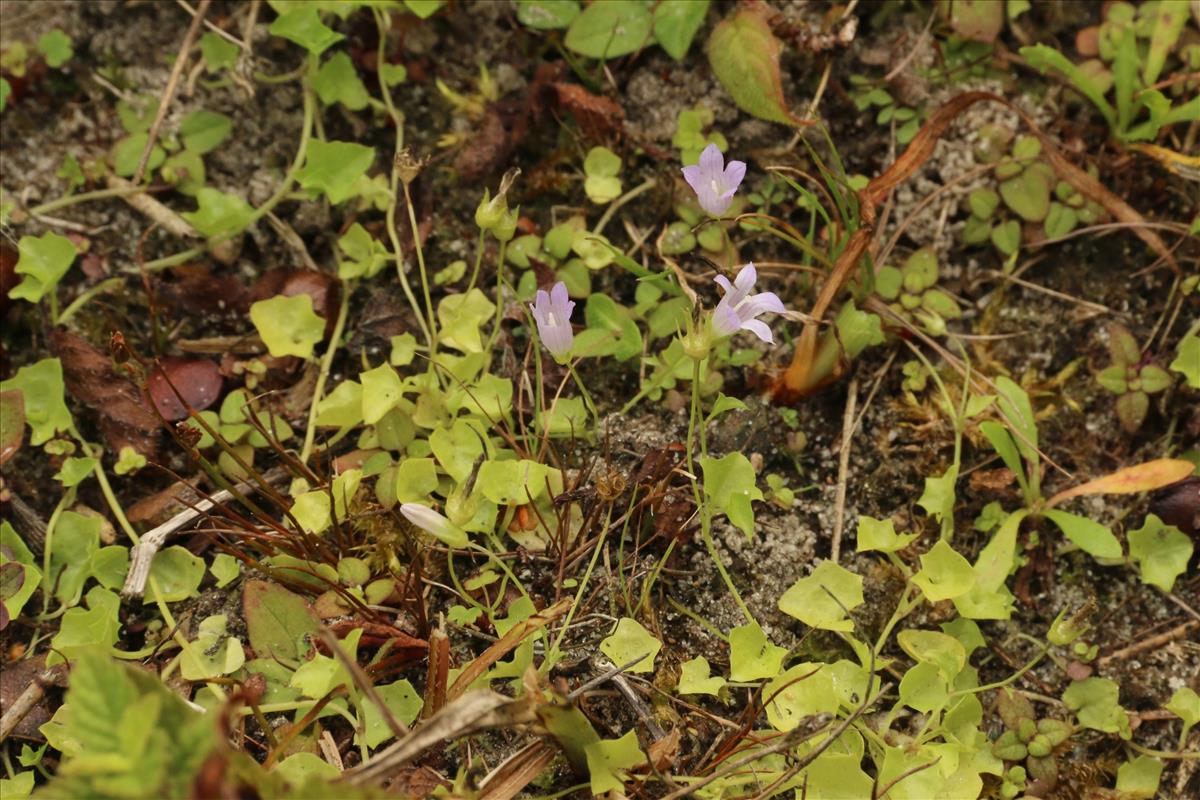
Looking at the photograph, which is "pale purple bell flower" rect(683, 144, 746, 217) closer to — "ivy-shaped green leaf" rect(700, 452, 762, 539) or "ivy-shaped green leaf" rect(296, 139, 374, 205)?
"ivy-shaped green leaf" rect(700, 452, 762, 539)

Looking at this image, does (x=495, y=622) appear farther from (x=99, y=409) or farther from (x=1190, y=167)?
(x=1190, y=167)

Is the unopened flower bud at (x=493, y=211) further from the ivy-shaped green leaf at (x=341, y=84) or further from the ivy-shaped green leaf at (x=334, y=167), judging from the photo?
the ivy-shaped green leaf at (x=341, y=84)

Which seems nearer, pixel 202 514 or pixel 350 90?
pixel 202 514

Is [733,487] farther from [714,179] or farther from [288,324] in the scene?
[288,324]

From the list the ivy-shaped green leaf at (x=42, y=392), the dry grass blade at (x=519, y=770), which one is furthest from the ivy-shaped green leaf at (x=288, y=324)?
the dry grass blade at (x=519, y=770)

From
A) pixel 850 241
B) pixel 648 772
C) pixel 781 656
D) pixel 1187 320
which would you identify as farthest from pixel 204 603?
pixel 1187 320

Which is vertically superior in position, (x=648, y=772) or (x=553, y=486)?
(x=553, y=486)

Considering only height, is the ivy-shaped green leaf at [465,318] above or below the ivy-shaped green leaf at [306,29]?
below
